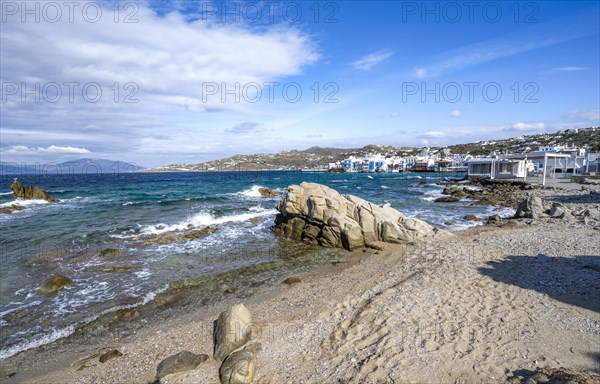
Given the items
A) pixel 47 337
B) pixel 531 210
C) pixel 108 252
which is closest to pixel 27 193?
pixel 108 252

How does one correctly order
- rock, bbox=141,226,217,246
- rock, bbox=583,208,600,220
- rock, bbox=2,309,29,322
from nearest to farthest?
rock, bbox=2,309,29,322 < rock, bbox=583,208,600,220 < rock, bbox=141,226,217,246

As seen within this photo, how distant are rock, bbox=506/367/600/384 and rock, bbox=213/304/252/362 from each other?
493 centimetres

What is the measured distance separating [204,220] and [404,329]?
760 inches

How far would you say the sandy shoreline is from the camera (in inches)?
221

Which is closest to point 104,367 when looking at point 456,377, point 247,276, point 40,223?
point 247,276

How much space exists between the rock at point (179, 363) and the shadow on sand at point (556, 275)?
27.7ft

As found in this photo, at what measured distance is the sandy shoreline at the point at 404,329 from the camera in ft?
18.4

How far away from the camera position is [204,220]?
2359 cm

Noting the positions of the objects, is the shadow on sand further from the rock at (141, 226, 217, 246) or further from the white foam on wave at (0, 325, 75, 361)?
the rock at (141, 226, 217, 246)

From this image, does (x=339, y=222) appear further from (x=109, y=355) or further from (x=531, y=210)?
(x=531, y=210)

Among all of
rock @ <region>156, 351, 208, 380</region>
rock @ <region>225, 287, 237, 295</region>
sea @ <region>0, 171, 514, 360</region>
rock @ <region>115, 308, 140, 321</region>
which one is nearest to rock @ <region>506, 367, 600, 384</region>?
rock @ <region>156, 351, 208, 380</region>

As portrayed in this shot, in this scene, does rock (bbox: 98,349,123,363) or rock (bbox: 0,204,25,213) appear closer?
rock (bbox: 98,349,123,363)

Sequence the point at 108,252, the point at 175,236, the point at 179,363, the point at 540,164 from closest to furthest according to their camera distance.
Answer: the point at 179,363, the point at 108,252, the point at 175,236, the point at 540,164

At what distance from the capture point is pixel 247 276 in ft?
40.4
